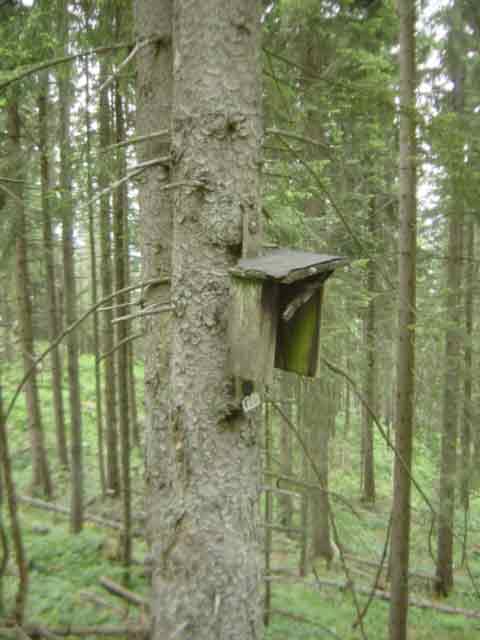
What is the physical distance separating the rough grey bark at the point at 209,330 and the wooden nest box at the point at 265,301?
137 millimetres

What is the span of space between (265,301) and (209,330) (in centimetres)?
34

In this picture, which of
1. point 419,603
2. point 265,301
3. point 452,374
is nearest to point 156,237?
point 265,301

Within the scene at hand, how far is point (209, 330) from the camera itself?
2.32m

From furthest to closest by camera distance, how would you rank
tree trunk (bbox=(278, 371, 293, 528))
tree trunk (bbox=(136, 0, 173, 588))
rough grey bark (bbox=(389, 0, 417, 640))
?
tree trunk (bbox=(278, 371, 293, 528)) → rough grey bark (bbox=(389, 0, 417, 640)) → tree trunk (bbox=(136, 0, 173, 588))

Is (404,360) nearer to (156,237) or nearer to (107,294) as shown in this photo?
(156,237)

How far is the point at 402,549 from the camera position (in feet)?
16.9

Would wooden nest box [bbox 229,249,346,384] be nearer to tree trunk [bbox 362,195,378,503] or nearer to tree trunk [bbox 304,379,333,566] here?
tree trunk [bbox 304,379,333,566]

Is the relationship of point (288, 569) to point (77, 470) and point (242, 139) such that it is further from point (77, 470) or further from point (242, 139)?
point (242, 139)

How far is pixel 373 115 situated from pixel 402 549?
4.68m

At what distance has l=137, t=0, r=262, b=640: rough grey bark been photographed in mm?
2230

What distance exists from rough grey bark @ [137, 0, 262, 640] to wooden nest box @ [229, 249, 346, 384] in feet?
0.45

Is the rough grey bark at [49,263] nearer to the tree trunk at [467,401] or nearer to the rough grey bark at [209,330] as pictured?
the rough grey bark at [209,330]

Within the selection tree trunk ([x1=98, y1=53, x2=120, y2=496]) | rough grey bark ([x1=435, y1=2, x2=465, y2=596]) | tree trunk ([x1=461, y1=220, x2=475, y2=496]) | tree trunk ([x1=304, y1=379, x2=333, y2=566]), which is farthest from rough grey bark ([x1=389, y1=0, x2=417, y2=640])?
tree trunk ([x1=98, y1=53, x2=120, y2=496])

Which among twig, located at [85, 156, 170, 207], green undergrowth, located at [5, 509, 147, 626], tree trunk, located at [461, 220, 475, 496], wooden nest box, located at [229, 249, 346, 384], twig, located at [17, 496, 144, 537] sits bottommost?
twig, located at [17, 496, 144, 537]
